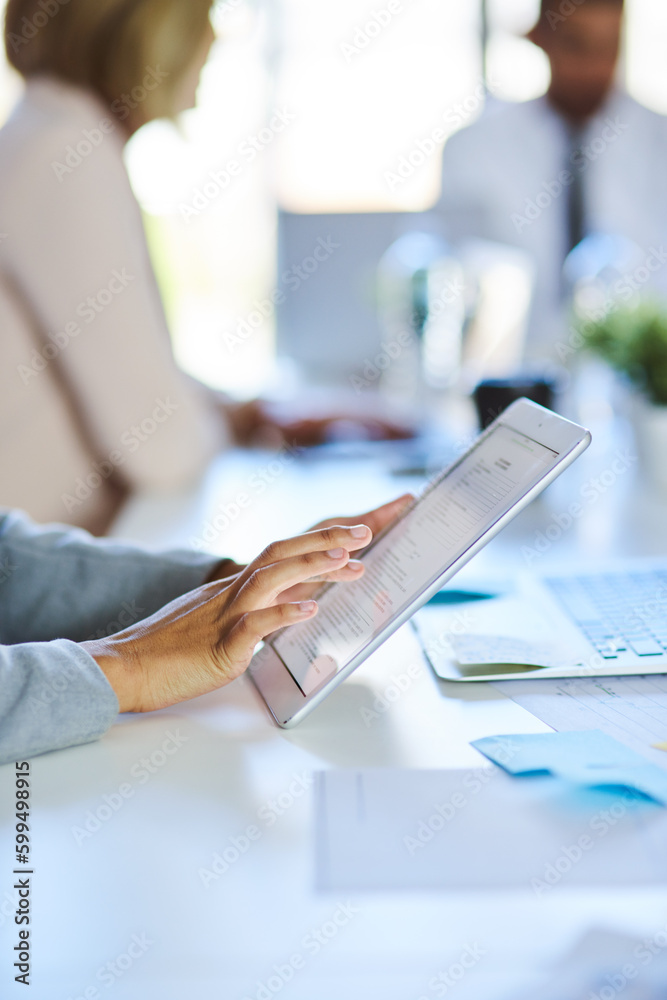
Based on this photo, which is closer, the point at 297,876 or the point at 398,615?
the point at 297,876

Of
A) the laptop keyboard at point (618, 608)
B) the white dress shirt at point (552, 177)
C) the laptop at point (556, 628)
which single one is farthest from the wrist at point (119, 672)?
the white dress shirt at point (552, 177)

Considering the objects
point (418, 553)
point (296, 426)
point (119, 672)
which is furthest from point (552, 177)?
point (119, 672)

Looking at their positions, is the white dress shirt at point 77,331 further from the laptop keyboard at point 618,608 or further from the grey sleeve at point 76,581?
the laptop keyboard at point 618,608

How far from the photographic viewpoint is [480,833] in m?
0.46

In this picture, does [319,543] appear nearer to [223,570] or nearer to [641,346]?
[223,570]

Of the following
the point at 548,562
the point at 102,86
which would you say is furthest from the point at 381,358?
the point at 548,562

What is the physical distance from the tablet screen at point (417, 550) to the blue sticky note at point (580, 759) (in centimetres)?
11

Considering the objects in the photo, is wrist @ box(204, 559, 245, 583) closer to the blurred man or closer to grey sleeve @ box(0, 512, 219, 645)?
grey sleeve @ box(0, 512, 219, 645)

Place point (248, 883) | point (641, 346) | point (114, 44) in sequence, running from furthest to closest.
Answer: point (114, 44), point (641, 346), point (248, 883)

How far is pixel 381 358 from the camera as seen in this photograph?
196cm

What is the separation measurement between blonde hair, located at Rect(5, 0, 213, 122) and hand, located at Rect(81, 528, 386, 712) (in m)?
0.92

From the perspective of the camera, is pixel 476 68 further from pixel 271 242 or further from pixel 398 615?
pixel 398 615

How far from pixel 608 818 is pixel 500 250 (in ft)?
5.85

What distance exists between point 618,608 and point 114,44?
106cm
